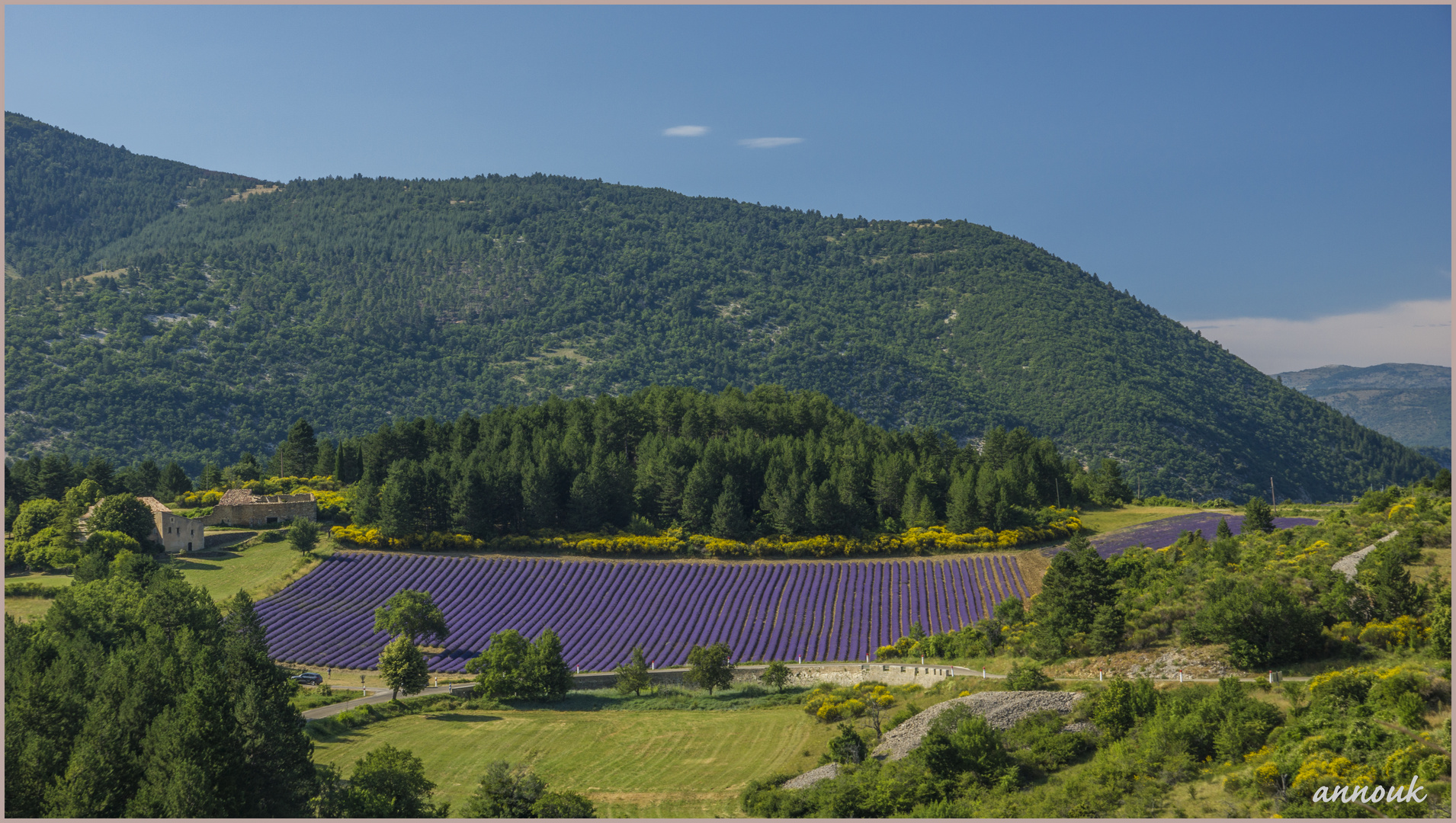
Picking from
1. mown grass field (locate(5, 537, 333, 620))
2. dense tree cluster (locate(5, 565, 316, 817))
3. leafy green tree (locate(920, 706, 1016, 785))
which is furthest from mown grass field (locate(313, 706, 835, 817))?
mown grass field (locate(5, 537, 333, 620))

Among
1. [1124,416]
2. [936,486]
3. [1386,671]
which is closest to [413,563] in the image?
[936,486]

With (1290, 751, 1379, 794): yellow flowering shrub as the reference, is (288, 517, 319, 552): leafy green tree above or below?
above

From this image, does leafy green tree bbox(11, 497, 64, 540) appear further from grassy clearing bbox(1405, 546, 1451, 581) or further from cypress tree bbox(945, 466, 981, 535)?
grassy clearing bbox(1405, 546, 1451, 581)

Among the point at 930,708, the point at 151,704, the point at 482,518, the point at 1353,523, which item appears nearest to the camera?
the point at 151,704

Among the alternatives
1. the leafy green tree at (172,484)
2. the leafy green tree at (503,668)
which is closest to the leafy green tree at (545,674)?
the leafy green tree at (503,668)

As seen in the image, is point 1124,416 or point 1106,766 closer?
point 1106,766

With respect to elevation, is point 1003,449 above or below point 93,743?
above

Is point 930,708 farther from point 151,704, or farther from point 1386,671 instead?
point 151,704
